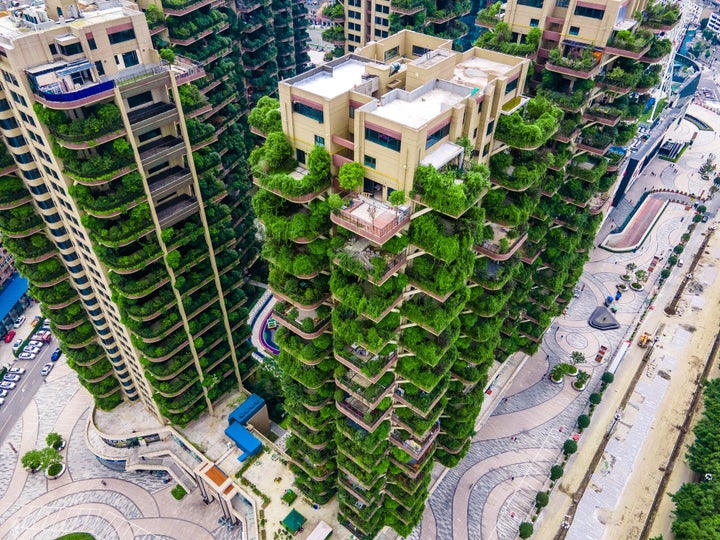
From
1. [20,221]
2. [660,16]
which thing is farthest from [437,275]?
[660,16]

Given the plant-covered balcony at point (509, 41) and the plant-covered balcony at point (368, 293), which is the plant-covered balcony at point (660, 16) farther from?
the plant-covered balcony at point (368, 293)

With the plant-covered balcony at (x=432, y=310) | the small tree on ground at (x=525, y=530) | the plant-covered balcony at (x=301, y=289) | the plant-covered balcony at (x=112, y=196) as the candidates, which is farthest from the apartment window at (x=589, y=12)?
the small tree on ground at (x=525, y=530)

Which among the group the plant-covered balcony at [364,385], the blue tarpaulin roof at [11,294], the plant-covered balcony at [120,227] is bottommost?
the blue tarpaulin roof at [11,294]

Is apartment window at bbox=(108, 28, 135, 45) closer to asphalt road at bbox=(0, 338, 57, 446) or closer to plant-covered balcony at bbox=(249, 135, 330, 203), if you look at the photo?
plant-covered balcony at bbox=(249, 135, 330, 203)

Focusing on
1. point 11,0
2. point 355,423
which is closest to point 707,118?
point 355,423

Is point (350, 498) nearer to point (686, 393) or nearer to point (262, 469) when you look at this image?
point (262, 469)

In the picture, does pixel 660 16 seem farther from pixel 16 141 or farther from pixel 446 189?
pixel 16 141
